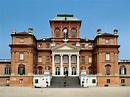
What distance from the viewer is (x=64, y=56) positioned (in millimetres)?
60812

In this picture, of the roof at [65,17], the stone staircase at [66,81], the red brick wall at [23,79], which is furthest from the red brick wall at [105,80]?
the roof at [65,17]

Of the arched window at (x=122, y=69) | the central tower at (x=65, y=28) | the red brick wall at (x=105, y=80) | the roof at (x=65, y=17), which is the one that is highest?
the roof at (x=65, y=17)

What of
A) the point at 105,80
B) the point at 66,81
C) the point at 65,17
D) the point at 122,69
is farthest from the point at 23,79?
the point at 122,69

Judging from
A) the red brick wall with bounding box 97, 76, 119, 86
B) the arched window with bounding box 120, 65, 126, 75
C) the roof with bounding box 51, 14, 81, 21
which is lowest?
the red brick wall with bounding box 97, 76, 119, 86

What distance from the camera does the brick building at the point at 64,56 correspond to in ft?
182

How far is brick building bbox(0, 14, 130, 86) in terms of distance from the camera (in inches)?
2183

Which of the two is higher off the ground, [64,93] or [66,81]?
[64,93]

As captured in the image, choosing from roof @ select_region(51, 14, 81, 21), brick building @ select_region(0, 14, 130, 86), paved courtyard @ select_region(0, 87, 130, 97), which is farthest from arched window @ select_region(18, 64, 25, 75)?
paved courtyard @ select_region(0, 87, 130, 97)

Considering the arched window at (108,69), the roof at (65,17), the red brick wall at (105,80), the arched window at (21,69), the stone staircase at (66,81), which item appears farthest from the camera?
the roof at (65,17)

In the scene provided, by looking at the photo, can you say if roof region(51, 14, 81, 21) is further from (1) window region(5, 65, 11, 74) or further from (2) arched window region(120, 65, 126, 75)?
(2) arched window region(120, 65, 126, 75)

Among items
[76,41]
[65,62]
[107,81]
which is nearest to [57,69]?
[65,62]

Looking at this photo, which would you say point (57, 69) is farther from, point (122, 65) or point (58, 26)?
point (122, 65)

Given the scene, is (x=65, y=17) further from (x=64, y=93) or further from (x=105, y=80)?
(x=64, y=93)

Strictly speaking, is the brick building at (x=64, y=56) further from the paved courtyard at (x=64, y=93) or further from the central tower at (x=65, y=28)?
the paved courtyard at (x=64, y=93)
